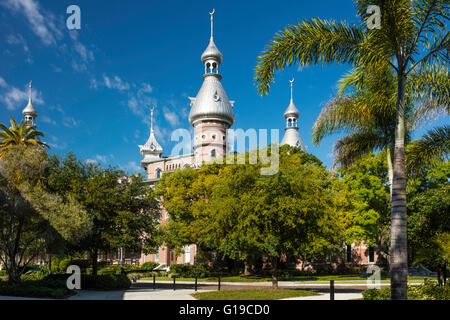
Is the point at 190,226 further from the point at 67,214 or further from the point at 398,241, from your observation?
the point at 398,241

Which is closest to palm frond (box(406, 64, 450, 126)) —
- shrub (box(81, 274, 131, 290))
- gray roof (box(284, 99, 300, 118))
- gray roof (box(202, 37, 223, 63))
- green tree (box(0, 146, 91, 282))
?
green tree (box(0, 146, 91, 282))

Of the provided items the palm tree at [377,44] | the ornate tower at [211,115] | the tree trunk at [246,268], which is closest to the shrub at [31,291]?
the palm tree at [377,44]

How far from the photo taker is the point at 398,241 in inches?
432

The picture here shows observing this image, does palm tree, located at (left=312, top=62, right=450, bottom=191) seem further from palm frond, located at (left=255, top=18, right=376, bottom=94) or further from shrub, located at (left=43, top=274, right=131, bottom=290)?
shrub, located at (left=43, top=274, right=131, bottom=290)

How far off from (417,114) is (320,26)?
18.3 ft

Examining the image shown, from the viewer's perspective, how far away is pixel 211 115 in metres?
58.9

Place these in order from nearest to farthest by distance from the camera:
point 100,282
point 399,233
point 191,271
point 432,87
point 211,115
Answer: point 399,233
point 432,87
point 100,282
point 191,271
point 211,115

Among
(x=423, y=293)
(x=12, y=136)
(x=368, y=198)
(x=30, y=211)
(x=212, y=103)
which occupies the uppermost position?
(x=212, y=103)

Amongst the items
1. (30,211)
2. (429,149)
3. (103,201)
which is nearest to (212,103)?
(103,201)

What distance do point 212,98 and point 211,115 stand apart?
93.6 inches

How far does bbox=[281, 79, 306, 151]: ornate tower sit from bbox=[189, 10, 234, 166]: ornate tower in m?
17.4

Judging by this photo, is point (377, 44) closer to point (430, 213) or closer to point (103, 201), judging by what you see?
point (103, 201)

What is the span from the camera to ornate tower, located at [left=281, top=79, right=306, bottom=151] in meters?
74.8
